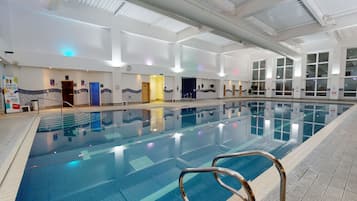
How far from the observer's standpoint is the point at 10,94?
691 cm

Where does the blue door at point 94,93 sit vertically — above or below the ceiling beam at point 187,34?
below

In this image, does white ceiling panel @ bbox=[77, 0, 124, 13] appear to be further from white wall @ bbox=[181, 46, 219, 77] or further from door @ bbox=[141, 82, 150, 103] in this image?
white wall @ bbox=[181, 46, 219, 77]

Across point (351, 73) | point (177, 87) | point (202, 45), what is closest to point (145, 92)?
point (177, 87)

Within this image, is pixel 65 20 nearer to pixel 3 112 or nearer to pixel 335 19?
pixel 3 112

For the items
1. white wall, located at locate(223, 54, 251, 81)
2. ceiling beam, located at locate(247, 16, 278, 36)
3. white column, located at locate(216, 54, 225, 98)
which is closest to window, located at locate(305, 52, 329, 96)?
white wall, located at locate(223, 54, 251, 81)

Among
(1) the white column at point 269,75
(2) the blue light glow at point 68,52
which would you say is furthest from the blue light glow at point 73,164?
(1) the white column at point 269,75

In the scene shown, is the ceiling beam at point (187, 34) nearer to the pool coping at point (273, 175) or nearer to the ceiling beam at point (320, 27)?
the ceiling beam at point (320, 27)

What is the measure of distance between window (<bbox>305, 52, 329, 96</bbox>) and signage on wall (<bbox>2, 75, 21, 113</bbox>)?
20675 mm

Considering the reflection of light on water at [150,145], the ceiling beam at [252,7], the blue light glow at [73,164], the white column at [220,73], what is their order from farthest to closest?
the white column at [220,73], the ceiling beam at [252,7], the reflection of light on water at [150,145], the blue light glow at [73,164]

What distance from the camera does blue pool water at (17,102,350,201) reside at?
2338 mm

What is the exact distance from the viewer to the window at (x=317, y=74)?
15.1 metres

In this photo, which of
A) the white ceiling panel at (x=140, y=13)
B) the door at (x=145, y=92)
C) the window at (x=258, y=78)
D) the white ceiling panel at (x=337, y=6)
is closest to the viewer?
the white ceiling panel at (x=337, y=6)

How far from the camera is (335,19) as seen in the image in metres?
8.73

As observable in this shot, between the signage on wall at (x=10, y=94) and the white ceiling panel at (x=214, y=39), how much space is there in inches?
436
